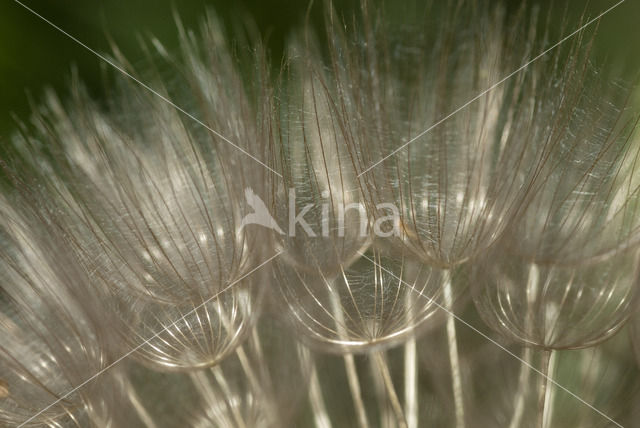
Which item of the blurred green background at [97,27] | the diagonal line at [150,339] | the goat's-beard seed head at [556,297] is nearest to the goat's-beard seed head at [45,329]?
the diagonal line at [150,339]

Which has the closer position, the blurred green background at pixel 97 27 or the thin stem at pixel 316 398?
the thin stem at pixel 316 398

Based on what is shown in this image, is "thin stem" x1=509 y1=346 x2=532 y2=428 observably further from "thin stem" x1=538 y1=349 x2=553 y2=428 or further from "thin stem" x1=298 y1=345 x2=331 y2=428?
"thin stem" x1=298 y1=345 x2=331 y2=428

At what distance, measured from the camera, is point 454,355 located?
3.60 feet

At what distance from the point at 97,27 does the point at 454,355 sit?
0.77m

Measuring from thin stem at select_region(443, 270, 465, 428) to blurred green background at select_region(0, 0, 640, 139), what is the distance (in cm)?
45

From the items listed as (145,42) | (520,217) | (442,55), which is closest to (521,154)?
(520,217)

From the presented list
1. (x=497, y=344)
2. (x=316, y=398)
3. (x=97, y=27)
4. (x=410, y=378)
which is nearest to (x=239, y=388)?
(x=316, y=398)

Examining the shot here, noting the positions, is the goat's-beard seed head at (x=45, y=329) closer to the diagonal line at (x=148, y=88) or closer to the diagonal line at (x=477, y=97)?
the diagonal line at (x=148, y=88)

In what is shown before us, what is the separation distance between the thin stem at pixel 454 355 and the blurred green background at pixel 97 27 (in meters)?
0.45

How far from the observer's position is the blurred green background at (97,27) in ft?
4.20

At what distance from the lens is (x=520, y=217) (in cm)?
109

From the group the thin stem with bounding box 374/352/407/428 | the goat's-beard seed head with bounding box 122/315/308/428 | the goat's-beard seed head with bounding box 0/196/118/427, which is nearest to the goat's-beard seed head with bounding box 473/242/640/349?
the thin stem with bounding box 374/352/407/428

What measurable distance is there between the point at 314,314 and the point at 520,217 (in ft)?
0.98

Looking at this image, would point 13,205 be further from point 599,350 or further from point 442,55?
point 599,350
